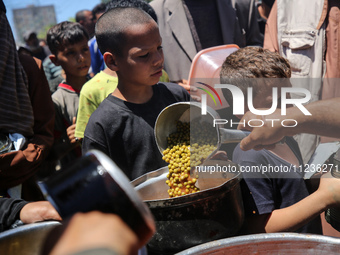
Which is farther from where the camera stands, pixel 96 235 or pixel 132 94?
pixel 132 94

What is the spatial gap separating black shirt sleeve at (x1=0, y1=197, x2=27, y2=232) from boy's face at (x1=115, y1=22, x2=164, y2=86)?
0.90m

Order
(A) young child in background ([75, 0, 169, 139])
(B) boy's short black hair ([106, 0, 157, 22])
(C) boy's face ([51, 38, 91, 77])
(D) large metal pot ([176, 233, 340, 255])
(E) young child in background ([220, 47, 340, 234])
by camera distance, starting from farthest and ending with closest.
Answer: (C) boy's face ([51, 38, 91, 77])
(B) boy's short black hair ([106, 0, 157, 22])
(A) young child in background ([75, 0, 169, 139])
(E) young child in background ([220, 47, 340, 234])
(D) large metal pot ([176, 233, 340, 255])

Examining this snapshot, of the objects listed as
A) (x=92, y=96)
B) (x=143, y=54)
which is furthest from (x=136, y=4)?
(x=143, y=54)

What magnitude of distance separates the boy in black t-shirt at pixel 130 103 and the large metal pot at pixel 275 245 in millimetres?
828

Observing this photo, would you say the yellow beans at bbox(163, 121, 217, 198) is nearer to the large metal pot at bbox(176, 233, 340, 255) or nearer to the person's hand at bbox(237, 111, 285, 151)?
A: the person's hand at bbox(237, 111, 285, 151)

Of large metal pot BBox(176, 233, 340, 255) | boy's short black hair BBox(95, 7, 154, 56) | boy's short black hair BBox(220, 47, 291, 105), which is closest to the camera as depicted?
large metal pot BBox(176, 233, 340, 255)

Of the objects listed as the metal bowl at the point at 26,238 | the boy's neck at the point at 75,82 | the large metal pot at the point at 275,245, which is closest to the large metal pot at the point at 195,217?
the large metal pot at the point at 275,245

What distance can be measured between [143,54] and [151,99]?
0.27m

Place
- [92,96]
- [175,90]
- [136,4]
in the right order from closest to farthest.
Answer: [175,90] → [92,96] → [136,4]

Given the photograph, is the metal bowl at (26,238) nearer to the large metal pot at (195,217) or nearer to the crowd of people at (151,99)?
the crowd of people at (151,99)

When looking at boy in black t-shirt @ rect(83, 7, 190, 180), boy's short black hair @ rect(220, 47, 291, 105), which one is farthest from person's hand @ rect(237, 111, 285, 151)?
boy in black t-shirt @ rect(83, 7, 190, 180)

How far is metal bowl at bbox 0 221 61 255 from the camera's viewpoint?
1163mm

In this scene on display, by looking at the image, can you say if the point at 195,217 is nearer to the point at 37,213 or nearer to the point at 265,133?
the point at 265,133

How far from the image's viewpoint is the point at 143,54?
6.15 ft
